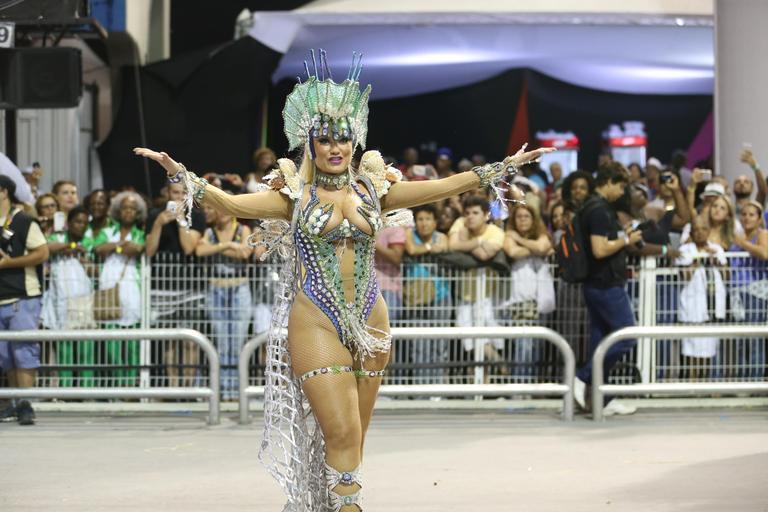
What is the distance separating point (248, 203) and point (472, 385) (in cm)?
441

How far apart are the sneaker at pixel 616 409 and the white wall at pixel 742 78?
4204mm

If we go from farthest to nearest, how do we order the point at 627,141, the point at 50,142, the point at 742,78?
the point at 627,141 < the point at 50,142 < the point at 742,78

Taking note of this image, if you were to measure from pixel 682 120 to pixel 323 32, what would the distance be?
6.41 meters

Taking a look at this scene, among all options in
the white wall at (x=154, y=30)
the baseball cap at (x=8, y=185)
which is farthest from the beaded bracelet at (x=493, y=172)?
the white wall at (x=154, y=30)

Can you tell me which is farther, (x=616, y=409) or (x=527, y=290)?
(x=527, y=290)

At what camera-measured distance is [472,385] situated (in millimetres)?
10219

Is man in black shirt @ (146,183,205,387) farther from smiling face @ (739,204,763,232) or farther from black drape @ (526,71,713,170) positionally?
black drape @ (526,71,713,170)

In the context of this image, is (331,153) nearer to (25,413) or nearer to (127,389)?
(127,389)

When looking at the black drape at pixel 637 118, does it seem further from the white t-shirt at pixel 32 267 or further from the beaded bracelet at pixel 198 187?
the beaded bracelet at pixel 198 187

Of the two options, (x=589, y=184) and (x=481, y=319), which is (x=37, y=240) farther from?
(x=589, y=184)

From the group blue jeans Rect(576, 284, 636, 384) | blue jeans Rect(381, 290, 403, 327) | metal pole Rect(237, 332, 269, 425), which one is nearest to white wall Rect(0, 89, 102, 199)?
blue jeans Rect(381, 290, 403, 327)

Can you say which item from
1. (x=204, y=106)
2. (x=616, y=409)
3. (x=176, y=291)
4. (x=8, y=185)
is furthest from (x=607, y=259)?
(x=204, y=106)

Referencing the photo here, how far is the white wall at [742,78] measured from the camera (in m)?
13.8

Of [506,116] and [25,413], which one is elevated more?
[506,116]
